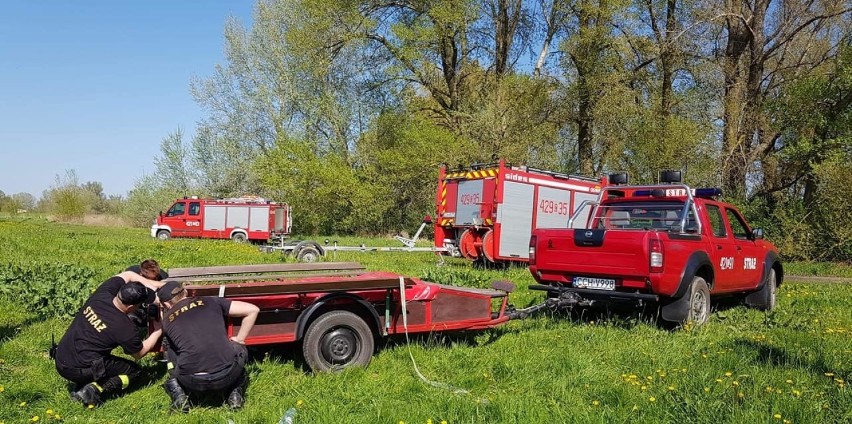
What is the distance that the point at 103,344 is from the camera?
5.47 m

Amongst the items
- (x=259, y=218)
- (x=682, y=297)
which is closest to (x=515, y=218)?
(x=682, y=297)

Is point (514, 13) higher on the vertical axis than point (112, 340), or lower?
higher

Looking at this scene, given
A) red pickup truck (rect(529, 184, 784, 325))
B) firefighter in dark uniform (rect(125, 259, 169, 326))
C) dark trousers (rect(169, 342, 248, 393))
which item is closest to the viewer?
dark trousers (rect(169, 342, 248, 393))

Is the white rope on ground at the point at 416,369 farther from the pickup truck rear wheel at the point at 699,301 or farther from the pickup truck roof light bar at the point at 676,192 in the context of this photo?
the pickup truck roof light bar at the point at 676,192

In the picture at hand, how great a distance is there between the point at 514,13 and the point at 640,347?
25873 mm

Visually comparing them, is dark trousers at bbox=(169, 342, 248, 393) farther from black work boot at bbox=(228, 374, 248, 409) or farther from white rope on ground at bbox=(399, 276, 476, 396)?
white rope on ground at bbox=(399, 276, 476, 396)

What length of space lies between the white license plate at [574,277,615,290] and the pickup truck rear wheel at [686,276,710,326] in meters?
1.04

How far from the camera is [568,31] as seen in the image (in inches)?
1116

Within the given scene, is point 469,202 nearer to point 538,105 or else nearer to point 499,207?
point 499,207

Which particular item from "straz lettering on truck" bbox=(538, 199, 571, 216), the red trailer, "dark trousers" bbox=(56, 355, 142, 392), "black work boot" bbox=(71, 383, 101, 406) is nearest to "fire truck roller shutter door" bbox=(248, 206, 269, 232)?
"straz lettering on truck" bbox=(538, 199, 571, 216)

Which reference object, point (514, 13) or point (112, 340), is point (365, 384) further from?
point (514, 13)

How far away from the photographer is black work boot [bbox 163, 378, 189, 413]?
4.97 metres

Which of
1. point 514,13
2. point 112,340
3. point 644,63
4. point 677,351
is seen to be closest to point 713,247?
point 677,351

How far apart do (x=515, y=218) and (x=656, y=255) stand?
848cm
